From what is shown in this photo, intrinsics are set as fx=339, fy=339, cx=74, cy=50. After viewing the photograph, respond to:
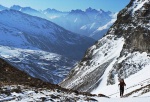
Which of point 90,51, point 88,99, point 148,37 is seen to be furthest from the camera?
point 90,51

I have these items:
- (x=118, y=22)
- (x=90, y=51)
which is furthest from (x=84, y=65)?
(x=118, y=22)

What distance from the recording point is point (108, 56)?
136625 millimetres

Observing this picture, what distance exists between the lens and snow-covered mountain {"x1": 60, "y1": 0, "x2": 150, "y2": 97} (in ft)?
353

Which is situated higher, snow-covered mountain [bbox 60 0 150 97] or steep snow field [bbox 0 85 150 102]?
snow-covered mountain [bbox 60 0 150 97]

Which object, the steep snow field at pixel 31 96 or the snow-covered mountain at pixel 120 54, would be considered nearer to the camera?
the steep snow field at pixel 31 96

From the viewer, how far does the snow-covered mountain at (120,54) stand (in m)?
108

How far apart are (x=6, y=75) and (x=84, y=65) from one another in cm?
11941

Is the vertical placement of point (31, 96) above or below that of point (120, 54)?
below

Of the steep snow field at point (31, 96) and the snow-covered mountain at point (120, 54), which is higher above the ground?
the snow-covered mountain at point (120, 54)

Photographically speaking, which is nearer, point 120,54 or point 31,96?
point 31,96

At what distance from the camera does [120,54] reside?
120375mm

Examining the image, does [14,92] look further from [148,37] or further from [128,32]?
→ [128,32]

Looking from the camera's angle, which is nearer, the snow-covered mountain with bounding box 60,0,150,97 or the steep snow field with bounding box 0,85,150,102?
the steep snow field with bounding box 0,85,150,102

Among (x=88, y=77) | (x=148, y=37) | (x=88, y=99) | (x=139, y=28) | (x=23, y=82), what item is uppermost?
(x=139, y=28)
